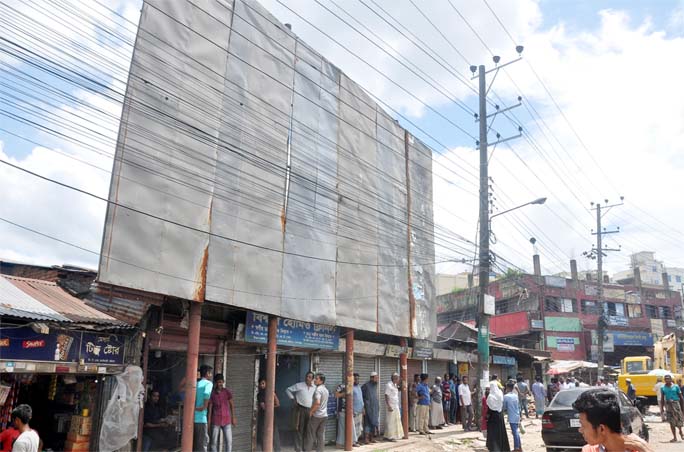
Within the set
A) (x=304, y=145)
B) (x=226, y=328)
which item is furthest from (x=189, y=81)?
(x=226, y=328)

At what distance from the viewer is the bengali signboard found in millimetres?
8148

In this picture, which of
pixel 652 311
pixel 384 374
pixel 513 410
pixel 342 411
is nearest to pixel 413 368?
pixel 384 374

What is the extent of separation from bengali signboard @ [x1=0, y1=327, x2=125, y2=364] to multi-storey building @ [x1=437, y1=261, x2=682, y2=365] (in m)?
35.4

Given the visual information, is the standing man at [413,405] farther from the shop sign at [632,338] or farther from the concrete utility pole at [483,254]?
the shop sign at [632,338]

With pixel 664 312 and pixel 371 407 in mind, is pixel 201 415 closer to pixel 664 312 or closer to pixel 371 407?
pixel 371 407

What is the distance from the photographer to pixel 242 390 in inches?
519

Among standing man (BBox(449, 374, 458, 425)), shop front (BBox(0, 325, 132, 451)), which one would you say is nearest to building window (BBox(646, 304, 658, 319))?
standing man (BBox(449, 374, 458, 425))

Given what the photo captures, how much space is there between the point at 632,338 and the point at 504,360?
23697 mm

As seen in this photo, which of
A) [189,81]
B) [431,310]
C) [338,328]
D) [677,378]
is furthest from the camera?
[677,378]

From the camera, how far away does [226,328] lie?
41.1 feet

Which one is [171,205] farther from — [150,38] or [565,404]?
[565,404]

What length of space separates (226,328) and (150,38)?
20.6ft

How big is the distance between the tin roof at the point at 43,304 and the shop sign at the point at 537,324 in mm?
37013

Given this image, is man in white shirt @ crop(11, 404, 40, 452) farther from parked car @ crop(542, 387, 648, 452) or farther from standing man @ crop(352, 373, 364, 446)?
parked car @ crop(542, 387, 648, 452)
